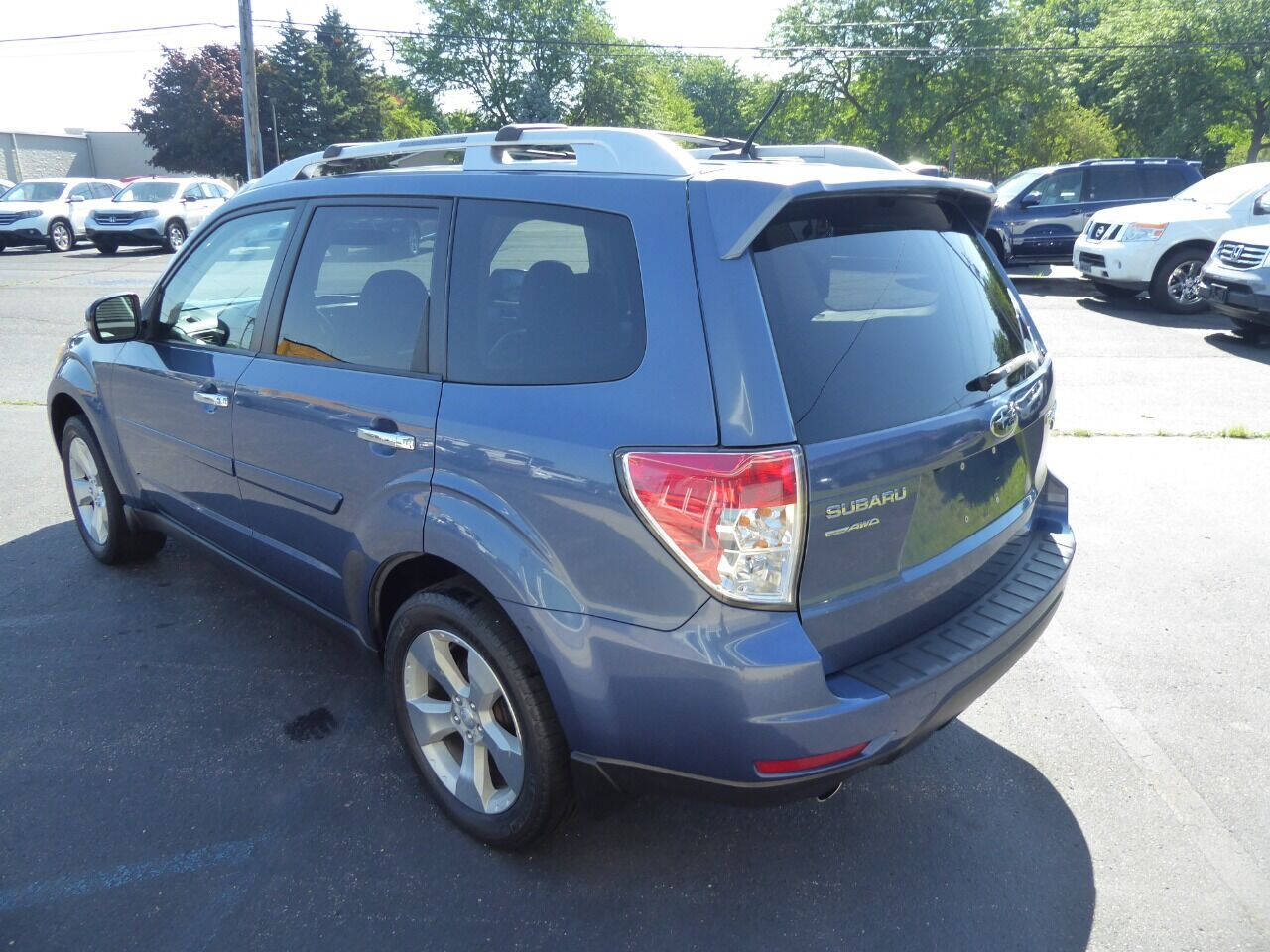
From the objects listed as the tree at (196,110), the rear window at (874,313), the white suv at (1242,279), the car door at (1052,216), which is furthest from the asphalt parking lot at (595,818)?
the tree at (196,110)

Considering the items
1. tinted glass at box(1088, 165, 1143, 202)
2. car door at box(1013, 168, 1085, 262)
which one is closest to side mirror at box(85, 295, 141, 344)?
car door at box(1013, 168, 1085, 262)

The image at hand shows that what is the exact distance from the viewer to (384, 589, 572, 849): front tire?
2.49m

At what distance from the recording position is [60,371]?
4.58 m

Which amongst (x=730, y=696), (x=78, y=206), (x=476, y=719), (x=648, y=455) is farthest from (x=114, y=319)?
(x=78, y=206)

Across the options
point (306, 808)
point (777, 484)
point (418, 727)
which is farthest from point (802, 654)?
point (306, 808)

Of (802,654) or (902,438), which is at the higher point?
(902,438)

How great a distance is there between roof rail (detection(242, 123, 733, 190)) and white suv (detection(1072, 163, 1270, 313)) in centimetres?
1145

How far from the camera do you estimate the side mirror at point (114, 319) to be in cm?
390

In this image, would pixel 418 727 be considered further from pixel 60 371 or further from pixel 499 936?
pixel 60 371

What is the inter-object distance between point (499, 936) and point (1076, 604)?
3.02 meters

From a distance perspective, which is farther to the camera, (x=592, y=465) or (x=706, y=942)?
(x=706, y=942)

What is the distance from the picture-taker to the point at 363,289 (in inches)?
122

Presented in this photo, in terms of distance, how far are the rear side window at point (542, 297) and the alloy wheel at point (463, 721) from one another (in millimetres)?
777

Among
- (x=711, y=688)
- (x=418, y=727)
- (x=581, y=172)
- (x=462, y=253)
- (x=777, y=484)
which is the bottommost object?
(x=418, y=727)
